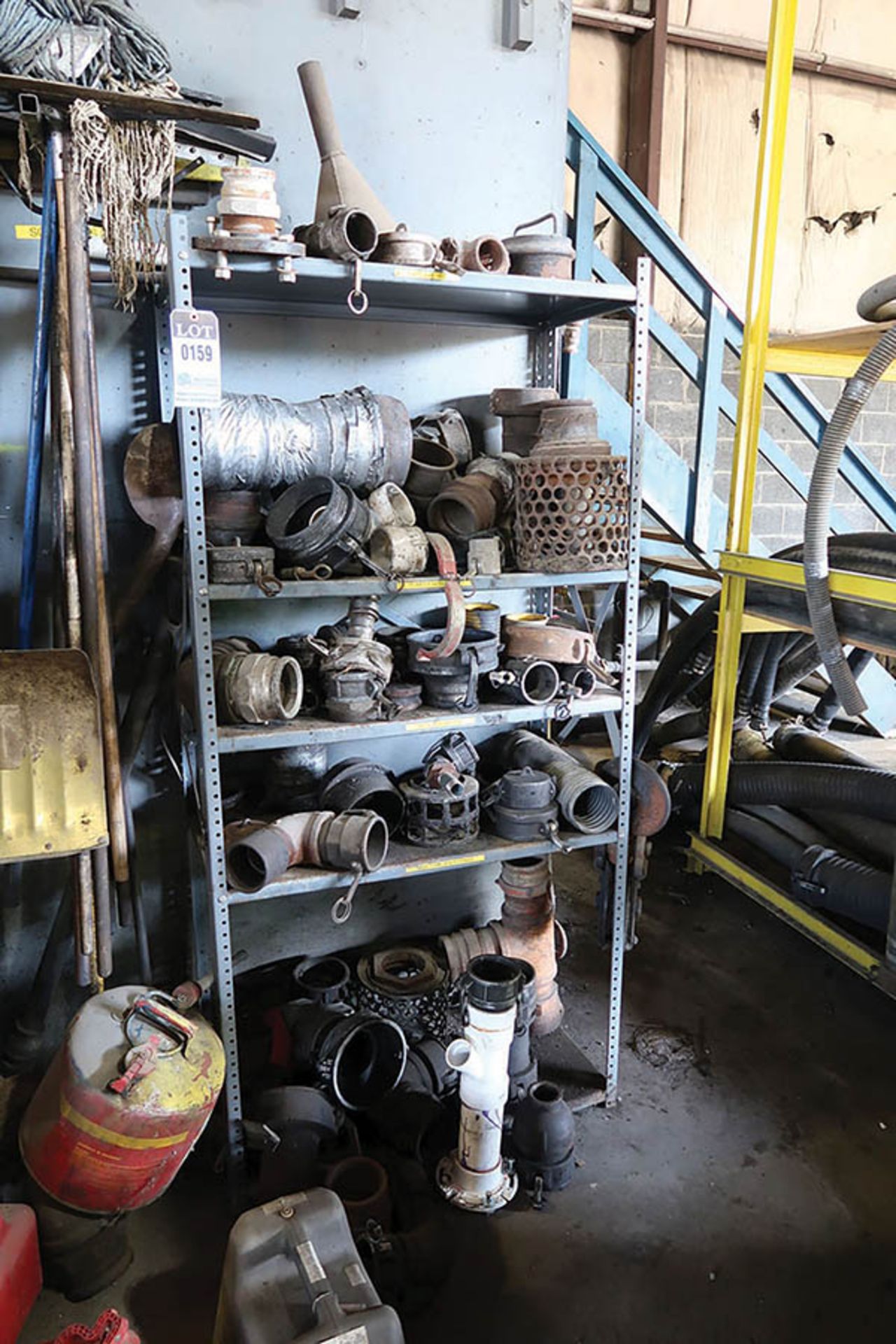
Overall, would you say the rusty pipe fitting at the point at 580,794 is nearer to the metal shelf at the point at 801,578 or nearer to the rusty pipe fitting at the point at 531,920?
the rusty pipe fitting at the point at 531,920

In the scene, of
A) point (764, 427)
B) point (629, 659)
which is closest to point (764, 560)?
point (629, 659)

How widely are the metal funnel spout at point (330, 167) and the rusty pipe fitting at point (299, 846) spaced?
1.19 metres

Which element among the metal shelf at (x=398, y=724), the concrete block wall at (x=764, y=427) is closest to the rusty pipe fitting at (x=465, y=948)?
the metal shelf at (x=398, y=724)

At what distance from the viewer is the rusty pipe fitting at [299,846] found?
181 centimetres

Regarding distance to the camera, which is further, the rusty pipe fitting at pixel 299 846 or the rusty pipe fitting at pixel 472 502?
the rusty pipe fitting at pixel 472 502

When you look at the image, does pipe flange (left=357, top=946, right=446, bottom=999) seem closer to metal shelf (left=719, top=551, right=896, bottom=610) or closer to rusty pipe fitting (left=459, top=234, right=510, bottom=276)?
metal shelf (left=719, top=551, right=896, bottom=610)

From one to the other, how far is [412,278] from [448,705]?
2.83ft

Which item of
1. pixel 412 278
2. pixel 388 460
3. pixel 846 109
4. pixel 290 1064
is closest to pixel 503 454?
pixel 388 460

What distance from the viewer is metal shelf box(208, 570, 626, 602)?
1.68 m

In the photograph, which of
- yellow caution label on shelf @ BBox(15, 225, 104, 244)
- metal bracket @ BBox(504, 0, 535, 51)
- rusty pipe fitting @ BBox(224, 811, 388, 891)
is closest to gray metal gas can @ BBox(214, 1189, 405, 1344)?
rusty pipe fitting @ BBox(224, 811, 388, 891)

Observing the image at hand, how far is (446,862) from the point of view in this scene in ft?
6.38

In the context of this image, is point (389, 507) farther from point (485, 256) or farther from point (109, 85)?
point (109, 85)

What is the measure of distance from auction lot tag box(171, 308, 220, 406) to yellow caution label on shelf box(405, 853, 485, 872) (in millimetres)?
1012

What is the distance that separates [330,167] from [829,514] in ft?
4.49
